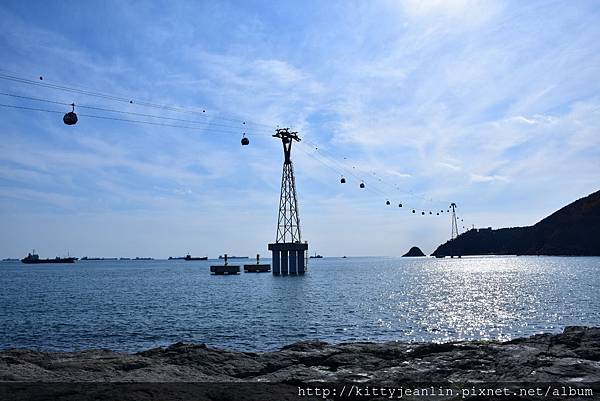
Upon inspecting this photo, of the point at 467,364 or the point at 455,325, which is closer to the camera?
the point at 467,364

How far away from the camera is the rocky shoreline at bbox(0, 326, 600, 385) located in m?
10.7

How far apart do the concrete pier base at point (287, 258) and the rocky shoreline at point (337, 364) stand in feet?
310

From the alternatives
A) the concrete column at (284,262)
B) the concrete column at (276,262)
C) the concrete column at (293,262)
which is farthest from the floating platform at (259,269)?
Result: the concrete column at (293,262)

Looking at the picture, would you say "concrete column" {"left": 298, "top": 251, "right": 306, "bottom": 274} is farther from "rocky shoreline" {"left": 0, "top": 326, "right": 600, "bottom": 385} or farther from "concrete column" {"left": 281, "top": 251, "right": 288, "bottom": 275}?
"rocky shoreline" {"left": 0, "top": 326, "right": 600, "bottom": 385}

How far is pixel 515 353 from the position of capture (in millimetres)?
13094

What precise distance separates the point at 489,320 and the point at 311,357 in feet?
91.4

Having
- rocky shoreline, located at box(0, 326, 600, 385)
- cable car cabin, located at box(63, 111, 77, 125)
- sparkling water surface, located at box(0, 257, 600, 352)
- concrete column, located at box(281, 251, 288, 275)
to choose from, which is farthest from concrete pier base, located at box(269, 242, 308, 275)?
rocky shoreline, located at box(0, 326, 600, 385)

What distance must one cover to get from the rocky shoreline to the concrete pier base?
94.6 m

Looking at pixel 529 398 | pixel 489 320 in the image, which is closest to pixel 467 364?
pixel 529 398

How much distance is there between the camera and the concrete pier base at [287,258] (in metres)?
110

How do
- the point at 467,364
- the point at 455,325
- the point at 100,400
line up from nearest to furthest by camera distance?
the point at 100,400 < the point at 467,364 < the point at 455,325

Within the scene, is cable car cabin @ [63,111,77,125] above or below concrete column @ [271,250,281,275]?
above

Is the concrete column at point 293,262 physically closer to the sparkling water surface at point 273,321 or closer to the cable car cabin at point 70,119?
the sparkling water surface at point 273,321

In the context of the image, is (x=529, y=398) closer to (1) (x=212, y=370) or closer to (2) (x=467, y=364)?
(2) (x=467, y=364)
